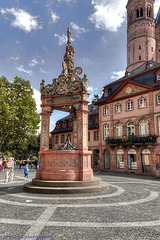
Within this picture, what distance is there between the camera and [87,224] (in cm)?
500

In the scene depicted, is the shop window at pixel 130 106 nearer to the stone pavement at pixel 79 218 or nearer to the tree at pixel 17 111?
the tree at pixel 17 111

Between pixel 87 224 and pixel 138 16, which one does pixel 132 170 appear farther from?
pixel 138 16

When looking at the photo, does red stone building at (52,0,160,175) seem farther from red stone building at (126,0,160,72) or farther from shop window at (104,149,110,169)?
red stone building at (126,0,160,72)

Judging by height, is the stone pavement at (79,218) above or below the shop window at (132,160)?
below

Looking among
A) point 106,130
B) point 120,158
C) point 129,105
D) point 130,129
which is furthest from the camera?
point 106,130

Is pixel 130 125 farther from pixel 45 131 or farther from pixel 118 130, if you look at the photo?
pixel 45 131

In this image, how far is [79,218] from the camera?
5461mm

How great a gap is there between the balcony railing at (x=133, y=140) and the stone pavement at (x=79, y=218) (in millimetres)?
15234

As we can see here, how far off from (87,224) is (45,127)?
7.36 meters

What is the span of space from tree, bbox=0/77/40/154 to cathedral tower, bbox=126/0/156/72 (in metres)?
28.2

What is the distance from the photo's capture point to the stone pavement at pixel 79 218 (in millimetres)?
4395

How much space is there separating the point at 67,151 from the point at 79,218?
5.14 m

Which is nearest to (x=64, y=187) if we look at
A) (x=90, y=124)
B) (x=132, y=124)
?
(x=132, y=124)

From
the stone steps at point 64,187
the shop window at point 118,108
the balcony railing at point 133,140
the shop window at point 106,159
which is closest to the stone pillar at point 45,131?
the stone steps at point 64,187
